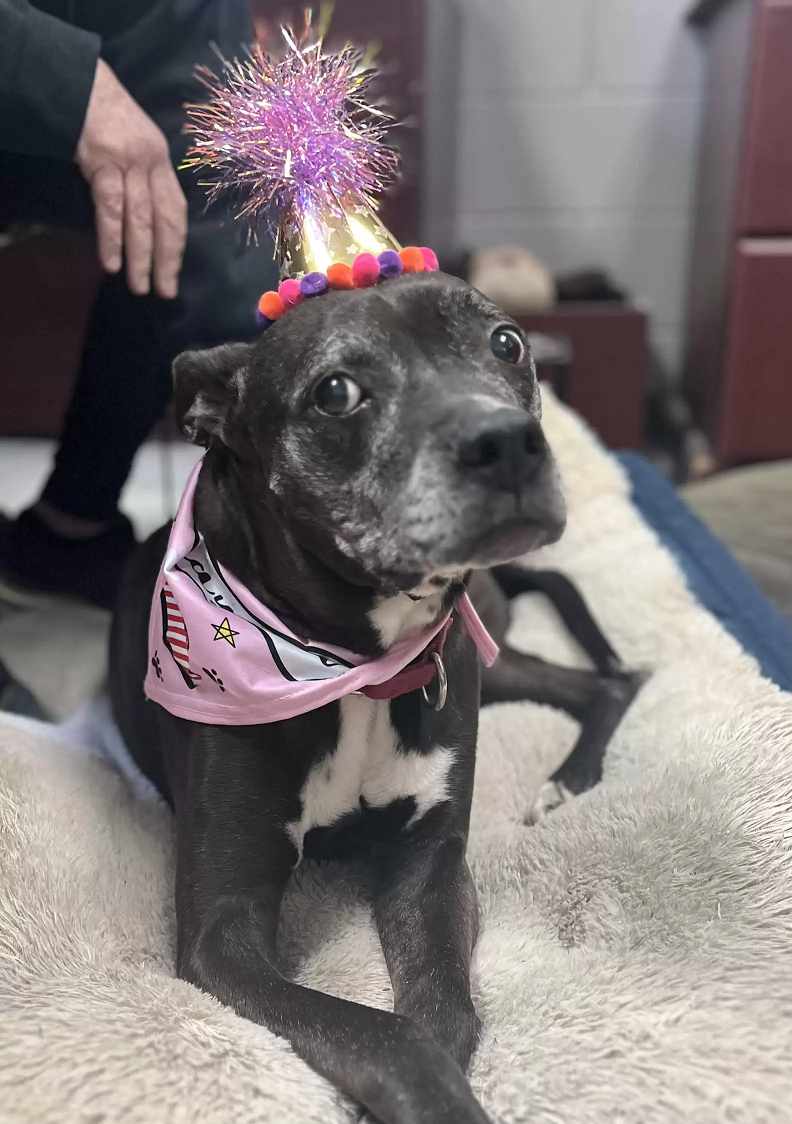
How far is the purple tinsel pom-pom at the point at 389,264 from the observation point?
1.09 meters

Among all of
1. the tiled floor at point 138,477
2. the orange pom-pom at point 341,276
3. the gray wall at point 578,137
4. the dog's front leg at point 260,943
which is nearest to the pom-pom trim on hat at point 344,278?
the orange pom-pom at point 341,276

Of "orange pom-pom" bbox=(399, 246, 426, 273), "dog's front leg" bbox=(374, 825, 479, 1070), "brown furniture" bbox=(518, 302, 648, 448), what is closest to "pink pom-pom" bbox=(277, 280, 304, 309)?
"orange pom-pom" bbox=(399, 246, 426, 273)

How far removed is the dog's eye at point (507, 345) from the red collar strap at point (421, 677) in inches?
11.3

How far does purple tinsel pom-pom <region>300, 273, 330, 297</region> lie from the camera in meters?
1.08

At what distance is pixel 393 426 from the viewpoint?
939 millimetres

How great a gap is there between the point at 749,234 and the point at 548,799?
200cm

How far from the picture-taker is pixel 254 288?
1.66 meters

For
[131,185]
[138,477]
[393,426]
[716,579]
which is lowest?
[138,477]

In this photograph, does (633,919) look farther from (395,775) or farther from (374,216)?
(374,216)

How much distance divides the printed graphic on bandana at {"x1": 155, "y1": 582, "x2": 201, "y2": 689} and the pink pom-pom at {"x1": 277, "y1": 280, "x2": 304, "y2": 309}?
1.11 ft

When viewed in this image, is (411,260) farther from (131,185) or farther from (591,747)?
(591,747)

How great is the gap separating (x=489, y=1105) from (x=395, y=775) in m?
0.36

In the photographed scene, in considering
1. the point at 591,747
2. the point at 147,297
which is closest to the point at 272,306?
the point at 147,297

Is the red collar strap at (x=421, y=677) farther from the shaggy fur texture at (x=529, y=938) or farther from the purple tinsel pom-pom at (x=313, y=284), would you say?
the purple tinsel pom-pom at (x=313, y=284)
